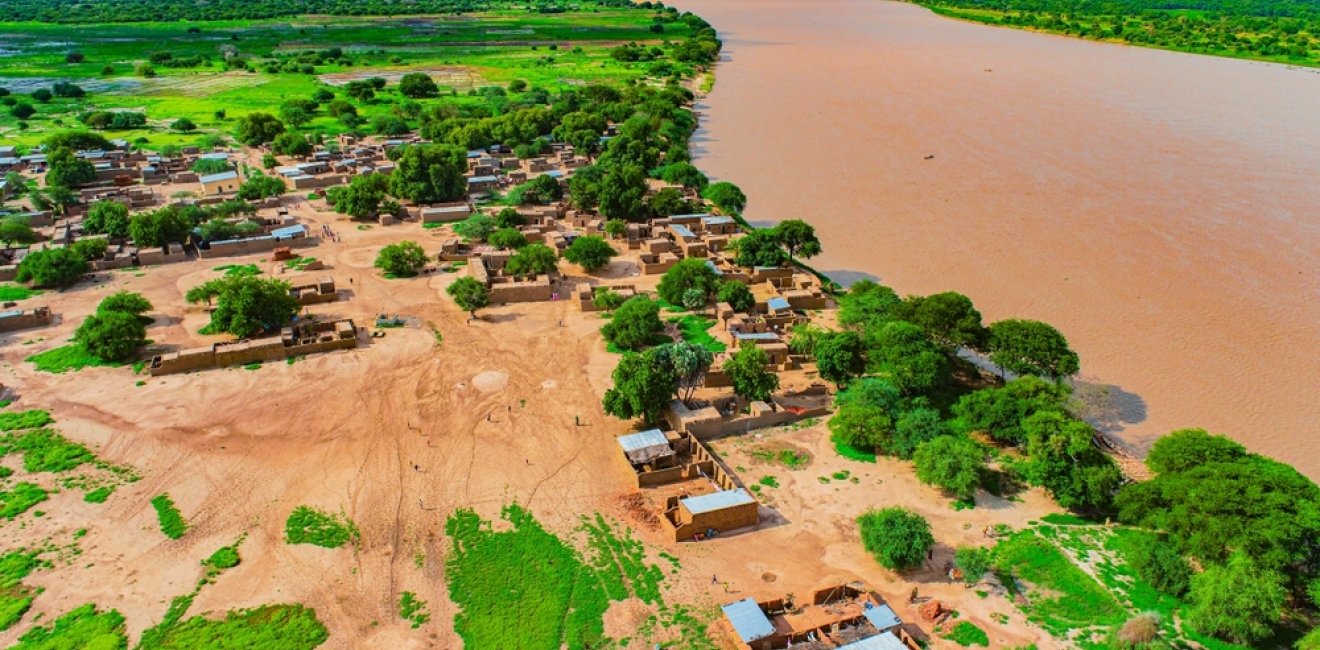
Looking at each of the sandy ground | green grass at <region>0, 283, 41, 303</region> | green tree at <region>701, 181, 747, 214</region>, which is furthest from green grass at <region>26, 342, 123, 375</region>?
green tree at <region>701, 181, 747, 214</region>

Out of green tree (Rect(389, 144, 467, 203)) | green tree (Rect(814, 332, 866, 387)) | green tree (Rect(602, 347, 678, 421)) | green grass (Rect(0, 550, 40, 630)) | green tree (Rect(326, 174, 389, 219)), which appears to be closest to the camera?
green grass (Rect(0, 550, 40, 630))

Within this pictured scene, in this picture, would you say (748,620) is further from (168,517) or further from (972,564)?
(168,517)

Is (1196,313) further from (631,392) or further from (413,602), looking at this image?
(413,602)

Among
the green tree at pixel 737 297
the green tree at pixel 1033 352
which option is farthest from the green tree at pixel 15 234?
the green tree at pixel 1033 352

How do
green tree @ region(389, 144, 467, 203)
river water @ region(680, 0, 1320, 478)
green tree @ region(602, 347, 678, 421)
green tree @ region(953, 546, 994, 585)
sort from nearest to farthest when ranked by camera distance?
green tree @ region(953, 546, 994, 585) < green tree @ region(602, 347, 678, 421) < river water @ region(680, 0, 1320, 478) < green tree @ region(389, 144, 467, 203)

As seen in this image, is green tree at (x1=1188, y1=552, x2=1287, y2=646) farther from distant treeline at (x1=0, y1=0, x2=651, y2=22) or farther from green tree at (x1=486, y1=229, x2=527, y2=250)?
distant treeline at (x1=0, y1=0, x2=651, y2=22)

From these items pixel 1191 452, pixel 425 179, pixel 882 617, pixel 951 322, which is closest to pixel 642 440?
pixel 882 617

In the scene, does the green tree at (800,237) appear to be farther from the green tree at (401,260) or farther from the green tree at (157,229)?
the green tree at (157,229)
